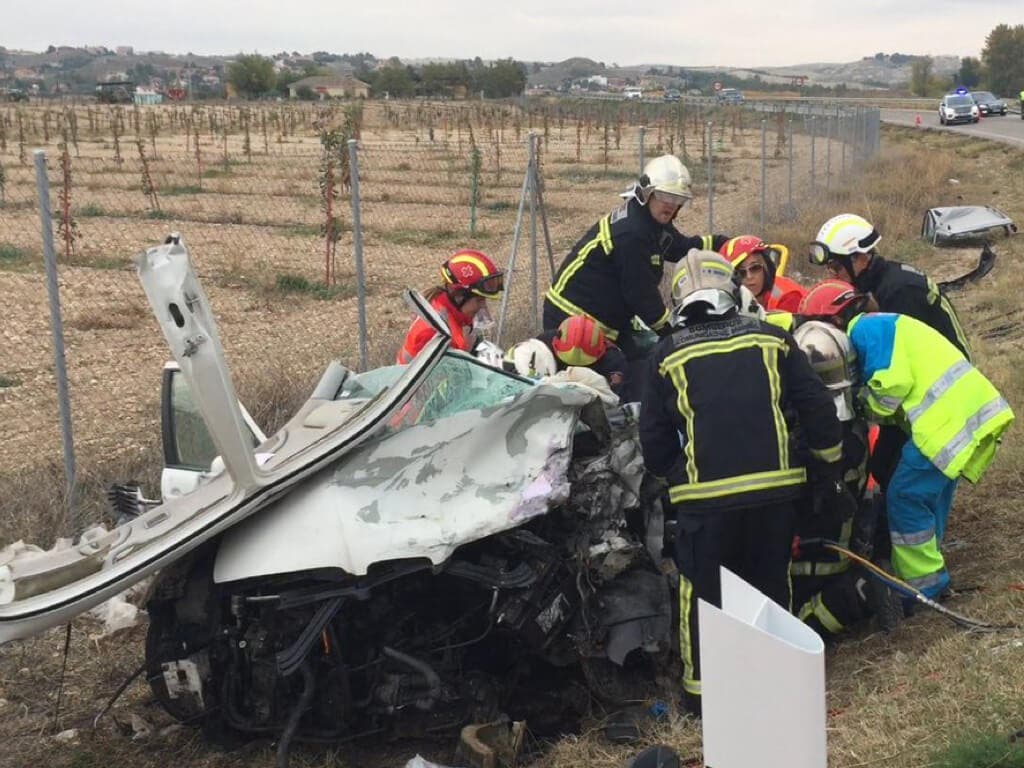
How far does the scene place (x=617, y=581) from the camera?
14.0ft

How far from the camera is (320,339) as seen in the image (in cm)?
1033

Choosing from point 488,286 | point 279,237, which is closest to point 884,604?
point 488,286

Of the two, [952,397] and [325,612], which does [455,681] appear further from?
[952,397]

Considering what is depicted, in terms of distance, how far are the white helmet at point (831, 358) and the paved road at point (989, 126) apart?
2911 cm

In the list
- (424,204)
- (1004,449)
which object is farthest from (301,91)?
(1004,449)

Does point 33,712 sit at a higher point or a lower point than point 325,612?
lower

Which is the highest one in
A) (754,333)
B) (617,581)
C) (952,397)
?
(754,333)

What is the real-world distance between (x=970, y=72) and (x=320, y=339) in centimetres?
9537

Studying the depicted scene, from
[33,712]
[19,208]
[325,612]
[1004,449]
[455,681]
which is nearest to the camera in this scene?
[325,612]

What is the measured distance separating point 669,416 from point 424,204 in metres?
16.7

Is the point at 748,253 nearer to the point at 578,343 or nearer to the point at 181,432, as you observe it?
the point at 578,343

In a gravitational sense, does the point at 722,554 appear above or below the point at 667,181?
below

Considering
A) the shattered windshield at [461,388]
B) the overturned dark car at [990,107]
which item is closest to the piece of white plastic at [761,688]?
the shattered windshield at [461,388]

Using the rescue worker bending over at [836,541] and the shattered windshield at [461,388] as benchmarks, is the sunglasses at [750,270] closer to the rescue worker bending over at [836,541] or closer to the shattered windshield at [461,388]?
the rescue worker bending over at [836,541]
